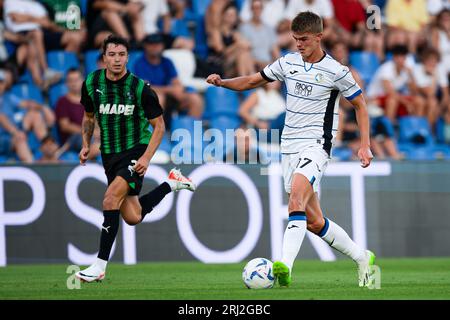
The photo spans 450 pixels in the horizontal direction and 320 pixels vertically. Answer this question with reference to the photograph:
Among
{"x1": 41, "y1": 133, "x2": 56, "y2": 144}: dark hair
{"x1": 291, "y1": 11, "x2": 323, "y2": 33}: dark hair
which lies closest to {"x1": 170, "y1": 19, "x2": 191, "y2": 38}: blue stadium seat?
{"x1": 41, "y1": 133, "x2": 56, "y2": 144}: dark hair

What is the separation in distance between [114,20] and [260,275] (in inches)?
328

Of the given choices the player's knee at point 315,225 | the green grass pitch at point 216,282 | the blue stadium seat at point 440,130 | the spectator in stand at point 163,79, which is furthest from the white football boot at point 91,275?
the blue stadium seat at point 440,130

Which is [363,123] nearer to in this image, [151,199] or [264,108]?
[151,199]

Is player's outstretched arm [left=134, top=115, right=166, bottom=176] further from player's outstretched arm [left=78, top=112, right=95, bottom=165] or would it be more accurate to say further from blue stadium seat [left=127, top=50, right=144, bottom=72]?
blue stadium seat [left=127, top=50, right=144, bottom=72]

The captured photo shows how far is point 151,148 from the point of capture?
34.0 ft

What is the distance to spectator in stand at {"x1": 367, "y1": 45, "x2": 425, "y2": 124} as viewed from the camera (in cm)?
1722

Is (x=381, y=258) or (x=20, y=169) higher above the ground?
(x=20, y=169)

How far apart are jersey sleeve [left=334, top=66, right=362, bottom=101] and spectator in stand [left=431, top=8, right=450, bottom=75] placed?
29.3ft

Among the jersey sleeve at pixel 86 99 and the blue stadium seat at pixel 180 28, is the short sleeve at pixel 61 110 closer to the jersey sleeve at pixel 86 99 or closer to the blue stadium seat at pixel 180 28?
the blue stadium seat at pixel 180 28

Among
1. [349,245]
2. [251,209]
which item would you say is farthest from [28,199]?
[349,245]

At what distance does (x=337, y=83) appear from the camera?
9734mm

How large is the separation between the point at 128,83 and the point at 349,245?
8.90 feet

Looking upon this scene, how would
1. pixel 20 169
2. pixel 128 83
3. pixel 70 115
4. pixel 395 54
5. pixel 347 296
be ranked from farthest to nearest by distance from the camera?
pixel 395 54, pixel 70 115, pixel 20 169, pixel 128 83, pixel 347 296

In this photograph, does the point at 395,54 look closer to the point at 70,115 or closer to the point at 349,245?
the point at 70,115
